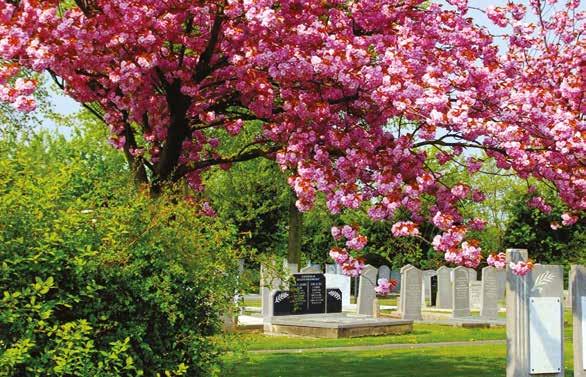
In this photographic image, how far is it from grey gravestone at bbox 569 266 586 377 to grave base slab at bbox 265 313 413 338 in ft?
38.5

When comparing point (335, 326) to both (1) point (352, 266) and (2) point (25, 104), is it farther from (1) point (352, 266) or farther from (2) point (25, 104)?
(2) point (25, 104)

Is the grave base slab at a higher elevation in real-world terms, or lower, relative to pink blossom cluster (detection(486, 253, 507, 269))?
lower

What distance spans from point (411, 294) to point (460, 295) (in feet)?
5.74

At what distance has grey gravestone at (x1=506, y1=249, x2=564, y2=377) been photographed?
10164mm

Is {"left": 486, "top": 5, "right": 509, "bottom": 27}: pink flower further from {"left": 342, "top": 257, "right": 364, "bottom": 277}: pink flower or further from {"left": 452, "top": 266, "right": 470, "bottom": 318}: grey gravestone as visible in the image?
{"left": 452, "top": 266, "right": 470, "bottom": 318}: grey gravestone

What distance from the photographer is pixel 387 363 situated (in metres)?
16.4

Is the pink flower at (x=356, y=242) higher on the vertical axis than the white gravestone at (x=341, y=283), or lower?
higher

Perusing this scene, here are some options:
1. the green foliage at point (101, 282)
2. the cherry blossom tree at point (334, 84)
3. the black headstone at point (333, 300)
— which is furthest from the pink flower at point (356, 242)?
the black headstone at point (333, 300)

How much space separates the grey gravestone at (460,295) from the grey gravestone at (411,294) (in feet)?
3.66

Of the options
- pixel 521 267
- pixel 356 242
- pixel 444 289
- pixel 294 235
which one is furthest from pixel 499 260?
pixel 294 235

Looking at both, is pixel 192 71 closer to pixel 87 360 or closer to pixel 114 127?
pixel 114 127

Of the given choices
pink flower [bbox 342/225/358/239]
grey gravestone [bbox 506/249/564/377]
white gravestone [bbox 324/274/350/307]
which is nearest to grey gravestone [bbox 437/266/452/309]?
white gravestone [bbox 324/274/350/307]

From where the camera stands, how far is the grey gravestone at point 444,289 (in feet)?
112

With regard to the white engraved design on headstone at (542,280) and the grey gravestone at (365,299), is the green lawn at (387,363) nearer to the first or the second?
the white engraved design on headstone at (542,280)
